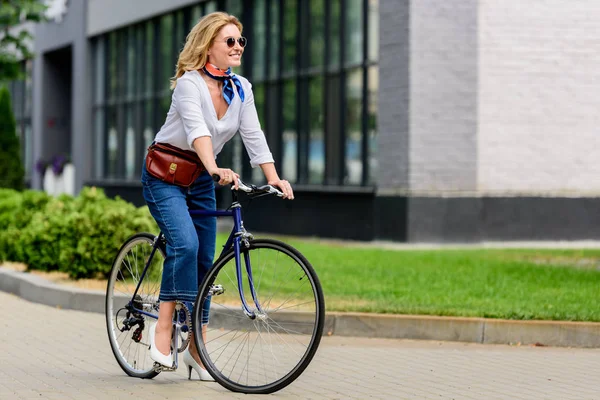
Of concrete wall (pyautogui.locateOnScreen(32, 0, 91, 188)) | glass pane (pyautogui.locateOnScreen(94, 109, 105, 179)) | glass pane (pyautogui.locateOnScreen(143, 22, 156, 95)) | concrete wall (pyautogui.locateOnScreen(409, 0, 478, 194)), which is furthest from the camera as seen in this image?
concrete wall (pyautogui.locateOnScreen(32, 0, 91, 188))

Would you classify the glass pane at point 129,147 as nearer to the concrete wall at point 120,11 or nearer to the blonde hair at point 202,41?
the concrete wall at point 120,11

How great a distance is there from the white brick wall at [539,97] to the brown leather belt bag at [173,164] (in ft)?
42.7

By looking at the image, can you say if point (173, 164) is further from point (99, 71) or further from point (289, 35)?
point (99, 71)

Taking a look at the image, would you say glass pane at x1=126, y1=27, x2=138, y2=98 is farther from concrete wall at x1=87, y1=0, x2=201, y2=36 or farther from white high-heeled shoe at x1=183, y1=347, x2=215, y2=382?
white high-heeled shoe at x1=183, y1=347, x2=215, y2=382

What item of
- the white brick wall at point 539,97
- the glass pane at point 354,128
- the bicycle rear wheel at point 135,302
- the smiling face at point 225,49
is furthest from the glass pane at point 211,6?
the smiling face at point 225,49

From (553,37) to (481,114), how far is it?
175cm

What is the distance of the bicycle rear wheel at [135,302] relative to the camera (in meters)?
7.30

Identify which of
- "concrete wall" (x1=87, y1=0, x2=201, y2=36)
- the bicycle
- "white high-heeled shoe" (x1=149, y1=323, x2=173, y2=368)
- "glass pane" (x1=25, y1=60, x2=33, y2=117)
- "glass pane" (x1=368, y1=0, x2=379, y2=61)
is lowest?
"white high-heeled shoe" (x1=149, y1=323, x2=173, y2=368)

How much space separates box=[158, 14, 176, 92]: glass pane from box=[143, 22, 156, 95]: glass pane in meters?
0.64

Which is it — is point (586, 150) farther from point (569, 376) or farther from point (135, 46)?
point (135, 46)

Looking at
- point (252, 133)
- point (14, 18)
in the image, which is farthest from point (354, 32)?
point (252, 133)

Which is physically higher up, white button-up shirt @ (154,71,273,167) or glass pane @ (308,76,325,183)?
glass pane @ (308,76,325,183)

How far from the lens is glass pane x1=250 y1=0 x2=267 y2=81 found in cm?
2517

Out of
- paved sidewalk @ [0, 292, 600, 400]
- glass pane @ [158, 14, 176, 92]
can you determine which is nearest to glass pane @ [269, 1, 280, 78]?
glass pane @ [158, 14, 176, 92]
